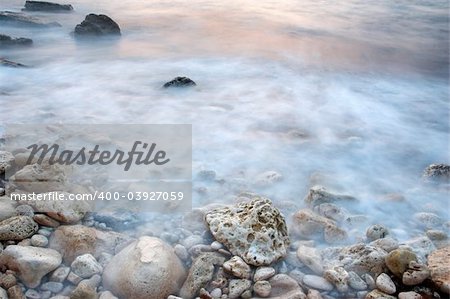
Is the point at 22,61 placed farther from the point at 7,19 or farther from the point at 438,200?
the point at 438,200

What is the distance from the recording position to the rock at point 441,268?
246 cm

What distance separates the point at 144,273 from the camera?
244 centimetres

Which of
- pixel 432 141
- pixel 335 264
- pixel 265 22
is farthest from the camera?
pixel 265 22

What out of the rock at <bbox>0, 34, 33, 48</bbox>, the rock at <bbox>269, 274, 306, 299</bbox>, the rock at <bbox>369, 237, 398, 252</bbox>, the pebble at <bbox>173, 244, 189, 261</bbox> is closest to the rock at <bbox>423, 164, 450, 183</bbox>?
the rock at <bbox>369, 237, 398, 252</bbox>

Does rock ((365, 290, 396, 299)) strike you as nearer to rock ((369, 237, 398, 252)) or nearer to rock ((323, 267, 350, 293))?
rock ((323, 267, 350, 293))

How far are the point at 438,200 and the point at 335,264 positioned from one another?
1.60m

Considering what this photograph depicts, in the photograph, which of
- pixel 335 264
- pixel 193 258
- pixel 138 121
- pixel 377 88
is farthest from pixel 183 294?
pixel 377 88

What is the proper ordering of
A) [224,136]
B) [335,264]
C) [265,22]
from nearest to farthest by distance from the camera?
[335,264] < [224,136] < [265,22]

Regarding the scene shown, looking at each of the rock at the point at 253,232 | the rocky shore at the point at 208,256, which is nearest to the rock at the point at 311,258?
the rocky shore at the point at 208,256

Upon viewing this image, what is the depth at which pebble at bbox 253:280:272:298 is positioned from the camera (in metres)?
2.51

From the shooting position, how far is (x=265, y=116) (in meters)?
5.46

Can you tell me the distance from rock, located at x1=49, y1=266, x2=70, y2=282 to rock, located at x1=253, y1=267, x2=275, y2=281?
117 centimetres

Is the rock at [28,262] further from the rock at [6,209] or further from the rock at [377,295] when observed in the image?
the rock at [377,295]

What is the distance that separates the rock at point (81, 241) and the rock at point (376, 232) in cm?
179
